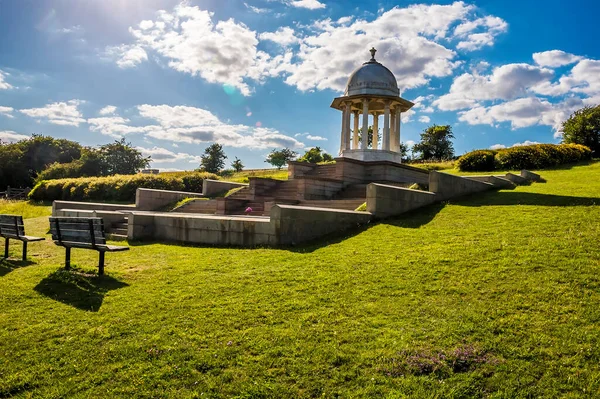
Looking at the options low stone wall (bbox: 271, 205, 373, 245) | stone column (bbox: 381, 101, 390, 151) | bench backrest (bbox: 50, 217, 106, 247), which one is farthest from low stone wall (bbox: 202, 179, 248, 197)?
bench backrest (bbox: 50, 217, 106, 247)

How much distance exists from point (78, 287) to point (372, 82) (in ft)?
56.9

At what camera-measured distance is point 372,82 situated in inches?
822

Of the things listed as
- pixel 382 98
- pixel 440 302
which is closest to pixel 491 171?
pixel 382 98

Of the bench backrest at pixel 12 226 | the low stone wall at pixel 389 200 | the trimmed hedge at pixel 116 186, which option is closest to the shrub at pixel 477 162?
the low stone wall at pixel 389 200

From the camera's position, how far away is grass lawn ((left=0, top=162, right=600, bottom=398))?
3898mm

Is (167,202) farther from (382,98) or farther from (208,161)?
(208,161)

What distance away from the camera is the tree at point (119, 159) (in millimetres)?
43125

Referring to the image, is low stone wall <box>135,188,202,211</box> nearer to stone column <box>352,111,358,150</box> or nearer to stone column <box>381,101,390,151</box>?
stone column <box>352,111,358,150</box>

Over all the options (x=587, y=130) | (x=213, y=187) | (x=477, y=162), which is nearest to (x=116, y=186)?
(x=213, y=187)

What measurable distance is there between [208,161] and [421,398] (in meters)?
60.1

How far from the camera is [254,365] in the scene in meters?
4.16

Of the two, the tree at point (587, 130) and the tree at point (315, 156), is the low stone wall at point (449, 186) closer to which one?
the tree at point (587, 130)

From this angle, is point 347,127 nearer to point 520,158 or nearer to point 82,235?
point 520,158

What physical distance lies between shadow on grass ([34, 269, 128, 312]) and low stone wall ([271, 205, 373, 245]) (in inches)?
137
